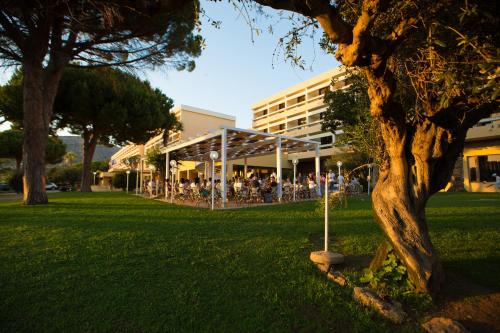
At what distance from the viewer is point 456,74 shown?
109 inches

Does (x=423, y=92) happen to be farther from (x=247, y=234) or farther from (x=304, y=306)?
(x=247, y=234)

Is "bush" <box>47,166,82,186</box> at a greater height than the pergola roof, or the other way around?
the pergola roof

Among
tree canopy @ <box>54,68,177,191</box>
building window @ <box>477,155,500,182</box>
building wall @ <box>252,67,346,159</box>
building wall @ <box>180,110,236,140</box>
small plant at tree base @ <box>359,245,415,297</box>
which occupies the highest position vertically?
building wall @ <box>252,67,346,159</box>

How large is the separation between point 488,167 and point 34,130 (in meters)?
27.6

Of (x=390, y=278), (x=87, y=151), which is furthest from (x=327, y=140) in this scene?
(x=390, y=278)

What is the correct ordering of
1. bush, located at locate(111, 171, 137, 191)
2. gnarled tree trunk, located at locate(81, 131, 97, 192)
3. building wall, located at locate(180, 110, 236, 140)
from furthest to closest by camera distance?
building wall, located at locate(180, 110, 236, 140)
bush, located at locate(111, 171, 137, 191)
gnarled tree trunk, located at locate(81, 131, 97, 192)

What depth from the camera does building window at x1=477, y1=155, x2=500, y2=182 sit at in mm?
21875

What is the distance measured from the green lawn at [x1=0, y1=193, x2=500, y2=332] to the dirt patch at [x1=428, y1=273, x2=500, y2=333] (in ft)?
1.14

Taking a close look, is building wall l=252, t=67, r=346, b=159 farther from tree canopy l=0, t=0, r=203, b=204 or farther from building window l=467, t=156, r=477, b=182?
tree canopy l=0, t=0, r=203, b=204

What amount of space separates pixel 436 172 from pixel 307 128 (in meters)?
38.8

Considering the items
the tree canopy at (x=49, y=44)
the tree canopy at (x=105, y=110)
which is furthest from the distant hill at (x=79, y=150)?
the tree canopy at (x=49, y=44)

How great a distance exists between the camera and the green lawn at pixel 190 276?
9.32 feet

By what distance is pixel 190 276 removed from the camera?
12.5 ft

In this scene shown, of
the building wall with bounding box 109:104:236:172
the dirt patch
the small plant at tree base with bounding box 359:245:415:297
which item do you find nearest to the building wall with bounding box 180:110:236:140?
the building wall with bounding box 109:104:236:172
